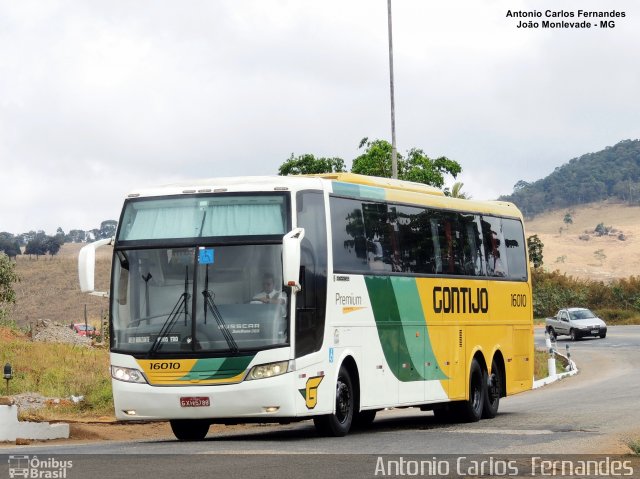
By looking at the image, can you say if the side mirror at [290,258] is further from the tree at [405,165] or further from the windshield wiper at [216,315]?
the tree at [405,165]

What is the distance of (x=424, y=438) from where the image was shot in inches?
716

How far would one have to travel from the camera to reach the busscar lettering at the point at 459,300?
2195 centimetres

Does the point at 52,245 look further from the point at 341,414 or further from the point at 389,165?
the point at 341,414

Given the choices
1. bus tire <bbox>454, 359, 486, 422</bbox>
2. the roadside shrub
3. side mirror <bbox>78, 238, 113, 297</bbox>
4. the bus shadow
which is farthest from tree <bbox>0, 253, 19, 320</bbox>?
side mirror <bbox>78, 238, 113, 297</bbox>

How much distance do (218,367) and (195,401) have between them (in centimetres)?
53

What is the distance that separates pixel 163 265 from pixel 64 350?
82.9ft

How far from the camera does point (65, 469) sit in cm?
1344

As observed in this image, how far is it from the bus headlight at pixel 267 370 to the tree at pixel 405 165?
39.1 meters

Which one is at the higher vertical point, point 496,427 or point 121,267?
point 121,267

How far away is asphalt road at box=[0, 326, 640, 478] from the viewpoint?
15328mm

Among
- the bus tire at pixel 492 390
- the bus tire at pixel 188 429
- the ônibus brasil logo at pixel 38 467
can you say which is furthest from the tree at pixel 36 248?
the ônibus brasil logo at pixel 38 467

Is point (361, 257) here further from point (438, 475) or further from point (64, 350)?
point (64, 350)

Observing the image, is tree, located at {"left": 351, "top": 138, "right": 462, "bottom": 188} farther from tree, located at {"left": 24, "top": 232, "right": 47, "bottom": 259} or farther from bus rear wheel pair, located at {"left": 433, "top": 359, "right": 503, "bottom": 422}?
tree, located at {"left": 24, "top": 232, "right": 47, "bottom": 259}

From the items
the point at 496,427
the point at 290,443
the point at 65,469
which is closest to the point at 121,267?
the point at 290,443
